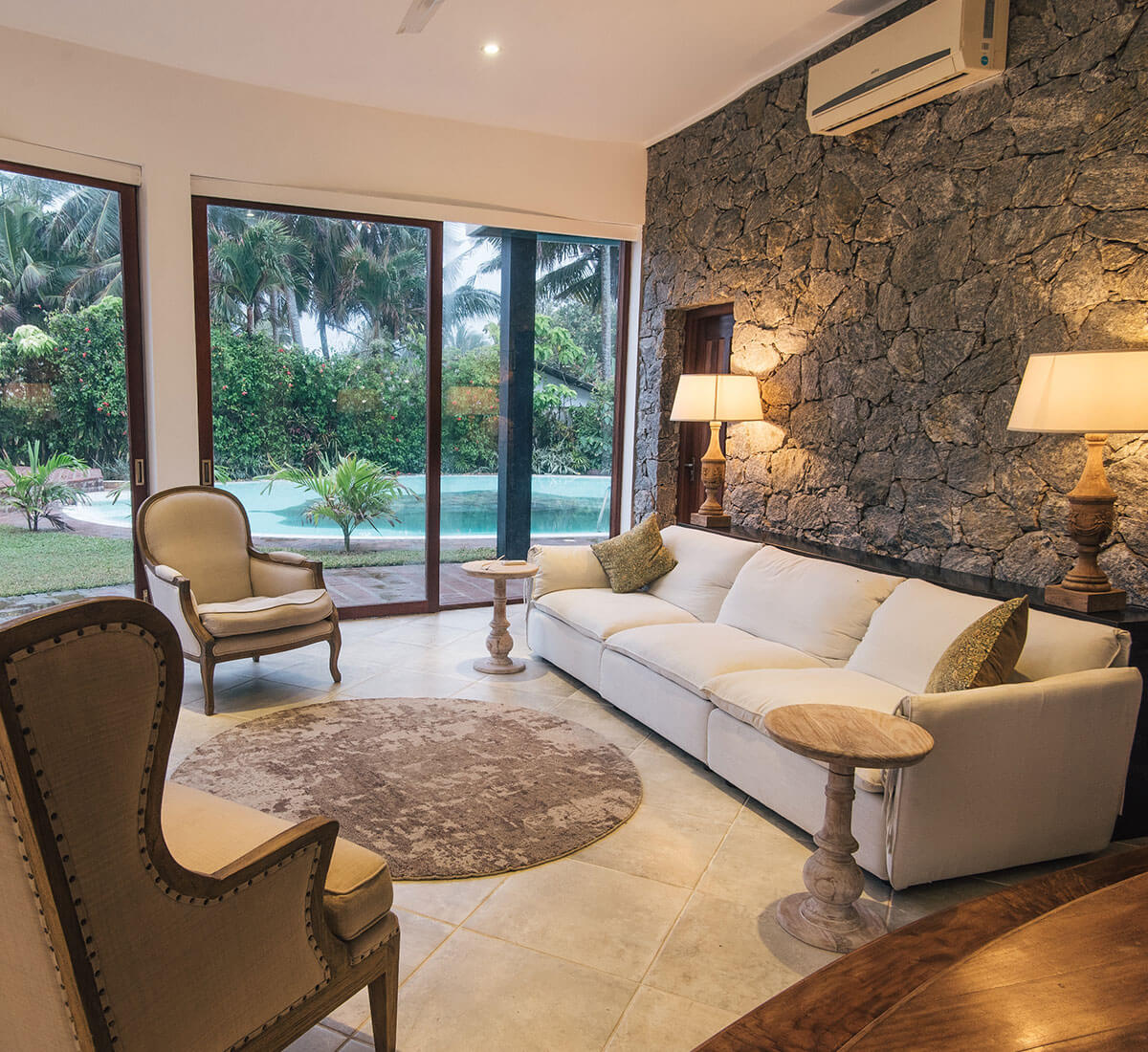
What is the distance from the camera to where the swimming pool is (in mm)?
5176

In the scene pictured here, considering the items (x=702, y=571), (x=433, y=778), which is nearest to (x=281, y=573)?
(x=433, y=778)

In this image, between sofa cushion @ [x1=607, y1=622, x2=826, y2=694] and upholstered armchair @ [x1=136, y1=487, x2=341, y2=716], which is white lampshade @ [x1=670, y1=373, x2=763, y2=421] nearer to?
sofa cushion @ [x1=607, y1=622, x2=826, y2=694]

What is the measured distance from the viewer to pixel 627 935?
2297mm

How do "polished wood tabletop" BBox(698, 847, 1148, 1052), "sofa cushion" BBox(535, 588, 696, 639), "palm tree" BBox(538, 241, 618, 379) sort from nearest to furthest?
"polished wood tabletop" BBox(698, 847, 1148, 1052), "sofa cushion" BBox(535, 588, 696, 639), "palm tree" BBox(538, 241, 618, 379)

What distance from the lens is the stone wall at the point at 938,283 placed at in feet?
9.96

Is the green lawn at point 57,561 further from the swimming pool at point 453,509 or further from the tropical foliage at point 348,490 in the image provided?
the tropical foliage at point 348,490

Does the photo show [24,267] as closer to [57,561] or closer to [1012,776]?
[57,561]

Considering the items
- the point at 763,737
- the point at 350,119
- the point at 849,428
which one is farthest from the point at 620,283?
the point at 763,737

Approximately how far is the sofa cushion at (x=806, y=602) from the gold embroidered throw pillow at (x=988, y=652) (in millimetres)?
780

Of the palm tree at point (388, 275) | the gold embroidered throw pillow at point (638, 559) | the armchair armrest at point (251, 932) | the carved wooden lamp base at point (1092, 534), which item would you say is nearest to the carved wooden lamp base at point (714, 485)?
the gold embroidered throw pillow at point (638, 559)

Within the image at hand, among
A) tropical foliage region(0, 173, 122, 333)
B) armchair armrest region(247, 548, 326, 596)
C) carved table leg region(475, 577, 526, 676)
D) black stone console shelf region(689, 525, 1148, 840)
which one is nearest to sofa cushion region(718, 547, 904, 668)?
black stone console shelf region(689, 525, 1148, 840)

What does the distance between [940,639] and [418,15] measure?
3.37 metres

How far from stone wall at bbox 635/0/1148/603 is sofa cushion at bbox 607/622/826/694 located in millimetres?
876

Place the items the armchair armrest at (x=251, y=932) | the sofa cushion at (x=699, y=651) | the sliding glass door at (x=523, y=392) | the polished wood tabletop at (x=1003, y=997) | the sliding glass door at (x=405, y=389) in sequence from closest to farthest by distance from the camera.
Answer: the polished wood tabletop at (x=1003, y=997) < the armchair armrest at (x=251, y=932) < the sofa cushion at (x=699, y=651) < the sliding glass door at (x=405, y=389) < the sliding glass door at (x=523, y=392)
